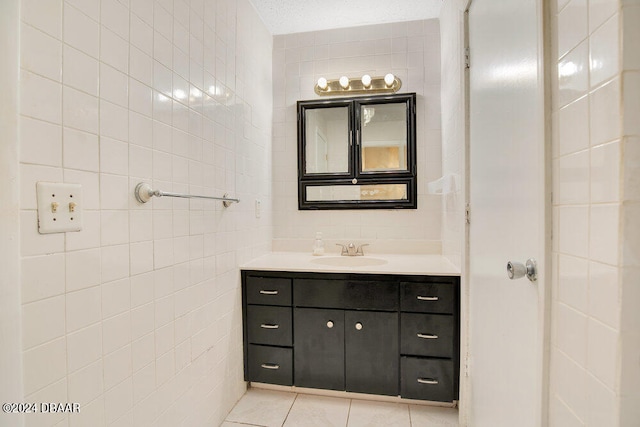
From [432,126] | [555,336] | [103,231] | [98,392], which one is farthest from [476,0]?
[98,392]

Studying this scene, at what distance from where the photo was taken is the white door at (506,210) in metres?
0.79

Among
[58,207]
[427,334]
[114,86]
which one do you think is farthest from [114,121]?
[427,334]

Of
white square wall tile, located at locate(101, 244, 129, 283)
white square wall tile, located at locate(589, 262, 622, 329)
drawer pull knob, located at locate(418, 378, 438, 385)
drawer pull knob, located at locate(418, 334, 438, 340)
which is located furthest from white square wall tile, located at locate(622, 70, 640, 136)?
drawer pull knob, located at locate(418, 378, 438, 385)

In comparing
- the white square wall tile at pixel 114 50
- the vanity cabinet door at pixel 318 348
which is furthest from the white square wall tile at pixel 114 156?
the vanity cabinet door at pixel 318 348

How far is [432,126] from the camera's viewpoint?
7.29 feet

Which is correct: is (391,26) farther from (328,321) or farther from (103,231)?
(103,231)

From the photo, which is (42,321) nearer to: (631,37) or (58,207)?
(58,207)

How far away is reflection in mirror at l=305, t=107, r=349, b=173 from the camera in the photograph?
2.34 m

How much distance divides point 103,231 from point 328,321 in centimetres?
128

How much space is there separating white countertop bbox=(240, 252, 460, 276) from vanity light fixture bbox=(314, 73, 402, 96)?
1.30 m

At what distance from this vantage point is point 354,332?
5.72ft

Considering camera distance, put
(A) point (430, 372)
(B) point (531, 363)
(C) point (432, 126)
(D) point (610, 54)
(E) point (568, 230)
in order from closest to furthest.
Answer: (D) point (610, 54) < (E) point (568, 230) < (B) point (531, 363) < (A) point (430, 372) < (C) point (432, 126)

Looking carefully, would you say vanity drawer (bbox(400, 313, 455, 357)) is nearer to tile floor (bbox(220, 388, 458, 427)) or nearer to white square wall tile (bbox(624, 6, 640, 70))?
tile floor (bbox(220, 388, 458, 427))

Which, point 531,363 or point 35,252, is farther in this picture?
point 531,363
